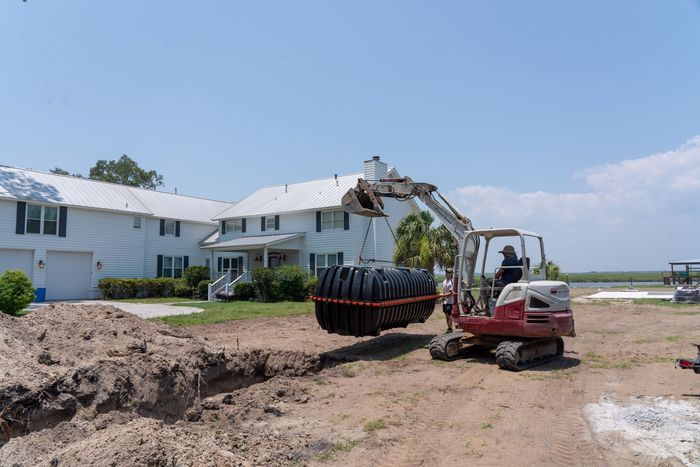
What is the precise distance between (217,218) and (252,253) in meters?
4.48

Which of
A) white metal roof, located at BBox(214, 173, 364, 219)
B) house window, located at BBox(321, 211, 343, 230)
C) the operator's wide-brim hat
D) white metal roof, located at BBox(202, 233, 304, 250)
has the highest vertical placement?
white metal roof, located at BBox(214, 173, 364, 219)

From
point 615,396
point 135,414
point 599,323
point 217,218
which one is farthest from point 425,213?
point 135,414

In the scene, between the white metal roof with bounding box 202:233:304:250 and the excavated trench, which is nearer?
the excavated trench

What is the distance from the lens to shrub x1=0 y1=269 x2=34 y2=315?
16.1 meters

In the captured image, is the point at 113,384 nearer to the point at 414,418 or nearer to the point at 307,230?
the point at 414,418

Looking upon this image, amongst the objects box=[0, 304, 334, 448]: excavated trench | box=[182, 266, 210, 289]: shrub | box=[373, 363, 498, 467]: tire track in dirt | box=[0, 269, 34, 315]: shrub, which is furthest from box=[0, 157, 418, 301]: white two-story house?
box=[373, 363, 498, 467]: tire track in dirt

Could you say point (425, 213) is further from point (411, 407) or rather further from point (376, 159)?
point (411, 407)

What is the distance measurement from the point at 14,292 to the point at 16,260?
13972 mm

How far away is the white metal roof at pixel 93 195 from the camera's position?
2939 cm

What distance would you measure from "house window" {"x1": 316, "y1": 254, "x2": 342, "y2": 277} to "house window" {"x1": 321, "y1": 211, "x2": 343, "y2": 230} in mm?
1702

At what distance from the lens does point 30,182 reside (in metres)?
30.4

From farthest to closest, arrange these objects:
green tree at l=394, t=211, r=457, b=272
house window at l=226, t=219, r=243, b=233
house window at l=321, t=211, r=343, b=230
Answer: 1. house window at l=226, t=219, r=243, b=233
2. house window at l=321, t=211, r=343, b=230
3. green tree at l=394, t=211, r=457, b=272

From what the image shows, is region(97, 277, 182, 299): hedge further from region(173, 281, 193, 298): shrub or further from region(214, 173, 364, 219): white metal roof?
region(214, 173, 364, 219): white metal roof

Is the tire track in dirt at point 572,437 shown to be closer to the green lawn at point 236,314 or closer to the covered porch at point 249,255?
the green lawn at point 236,314
